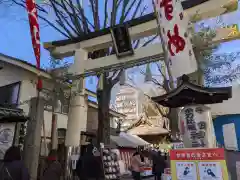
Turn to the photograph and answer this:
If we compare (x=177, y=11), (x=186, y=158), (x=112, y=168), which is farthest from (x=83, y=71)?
(x=186, y=158)

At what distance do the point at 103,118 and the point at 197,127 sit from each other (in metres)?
5.30

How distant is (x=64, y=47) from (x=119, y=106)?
55.4 meters

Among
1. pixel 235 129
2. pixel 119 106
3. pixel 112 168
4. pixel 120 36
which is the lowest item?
pixel 112 168

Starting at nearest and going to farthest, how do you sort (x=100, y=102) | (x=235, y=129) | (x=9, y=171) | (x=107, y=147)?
(x=9, y=171) < (x=235, y=129) < (x=107, y=147) < (x=100, y=102)

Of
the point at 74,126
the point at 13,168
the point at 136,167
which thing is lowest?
the point at 136,167

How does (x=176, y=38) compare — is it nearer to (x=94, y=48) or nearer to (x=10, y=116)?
(x=94, y=48)

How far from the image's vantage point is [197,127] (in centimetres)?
708

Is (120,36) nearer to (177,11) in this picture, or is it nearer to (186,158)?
(177,11)

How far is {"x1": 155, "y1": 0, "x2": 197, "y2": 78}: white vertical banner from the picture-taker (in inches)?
265

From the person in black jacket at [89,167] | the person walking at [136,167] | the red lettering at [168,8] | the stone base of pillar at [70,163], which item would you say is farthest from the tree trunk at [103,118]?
the red lettering at [168,8]

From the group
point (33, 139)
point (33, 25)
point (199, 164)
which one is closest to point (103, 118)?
point (33, 139)

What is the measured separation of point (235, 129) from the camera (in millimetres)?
9836

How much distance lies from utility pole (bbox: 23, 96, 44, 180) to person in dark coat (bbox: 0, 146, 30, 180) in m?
4.07

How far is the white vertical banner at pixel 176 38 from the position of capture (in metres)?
6.74
